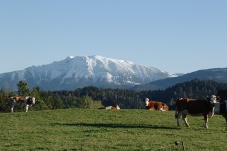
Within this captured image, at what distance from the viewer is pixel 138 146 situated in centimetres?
2089

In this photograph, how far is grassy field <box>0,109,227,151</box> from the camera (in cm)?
2125

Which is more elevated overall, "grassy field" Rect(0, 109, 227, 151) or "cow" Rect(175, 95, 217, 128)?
"cow" Rect(175, 95, 217, 128)

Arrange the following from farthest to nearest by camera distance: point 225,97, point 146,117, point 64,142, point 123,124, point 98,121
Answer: point 225,97, point 146,117, point 98,121, point 123,124, point 64,142

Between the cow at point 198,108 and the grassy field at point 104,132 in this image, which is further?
the cow at point 198,108

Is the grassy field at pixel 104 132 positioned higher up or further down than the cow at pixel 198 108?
further down

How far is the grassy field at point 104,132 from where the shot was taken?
21.2 meters

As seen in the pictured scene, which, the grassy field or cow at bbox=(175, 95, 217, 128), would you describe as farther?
cow at bbox=(175, 95, 217, 128)

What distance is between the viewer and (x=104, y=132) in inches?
1049

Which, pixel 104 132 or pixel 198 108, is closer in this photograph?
pixel 104 132

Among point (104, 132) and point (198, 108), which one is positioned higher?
point (198, 108)

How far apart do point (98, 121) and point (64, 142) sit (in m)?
11.0

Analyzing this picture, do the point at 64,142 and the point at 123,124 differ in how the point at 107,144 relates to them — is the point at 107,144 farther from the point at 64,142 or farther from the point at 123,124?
the point at 123,124

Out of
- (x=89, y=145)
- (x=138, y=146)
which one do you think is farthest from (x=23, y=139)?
(x=138, y=146)

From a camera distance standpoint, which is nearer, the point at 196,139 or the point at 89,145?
the point at 89,145
